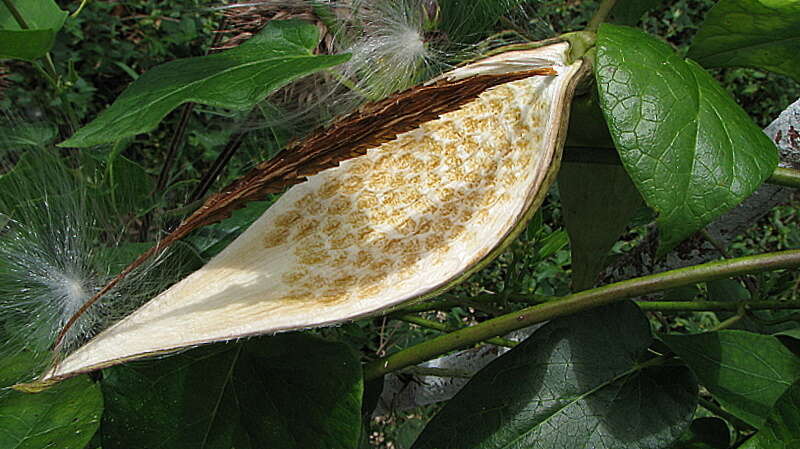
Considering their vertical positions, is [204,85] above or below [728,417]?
above

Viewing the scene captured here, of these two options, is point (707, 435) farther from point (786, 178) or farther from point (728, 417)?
point (786, 178)

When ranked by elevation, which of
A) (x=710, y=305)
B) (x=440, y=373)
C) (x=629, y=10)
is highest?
(x=629, y=10)

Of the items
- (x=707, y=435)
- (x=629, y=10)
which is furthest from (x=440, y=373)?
(x=629, y=10)

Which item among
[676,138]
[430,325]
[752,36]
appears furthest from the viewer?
[430,325]

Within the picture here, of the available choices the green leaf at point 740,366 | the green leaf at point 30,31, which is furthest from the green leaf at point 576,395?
the green leaf at point 30,31

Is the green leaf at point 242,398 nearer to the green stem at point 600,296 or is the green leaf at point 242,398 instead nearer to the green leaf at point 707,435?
the green stem at point 600,296

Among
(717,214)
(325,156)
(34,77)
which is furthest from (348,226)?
(34,77)
